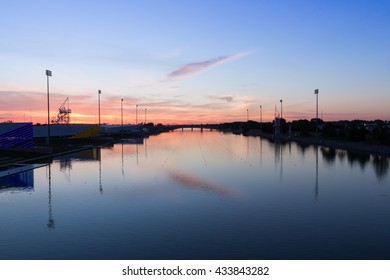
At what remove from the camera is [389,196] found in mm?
24359

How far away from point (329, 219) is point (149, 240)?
9376 mm

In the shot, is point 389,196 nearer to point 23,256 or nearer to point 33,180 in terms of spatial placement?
point 23,256

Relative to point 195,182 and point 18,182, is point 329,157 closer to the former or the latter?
point 195,182

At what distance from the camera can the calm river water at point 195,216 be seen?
13.7m

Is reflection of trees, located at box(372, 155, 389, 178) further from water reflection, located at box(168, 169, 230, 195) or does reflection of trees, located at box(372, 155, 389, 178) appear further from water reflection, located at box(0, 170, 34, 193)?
water reflection, located at box(0, 170, 34, 193)

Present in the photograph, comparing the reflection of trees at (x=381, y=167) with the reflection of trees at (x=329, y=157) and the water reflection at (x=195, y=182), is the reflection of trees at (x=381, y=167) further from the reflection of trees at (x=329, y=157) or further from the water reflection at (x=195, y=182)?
the water reflection at (x=195, y=182)

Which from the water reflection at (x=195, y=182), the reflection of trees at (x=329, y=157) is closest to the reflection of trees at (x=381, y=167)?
the reflection of trees at (x=329, y=157)

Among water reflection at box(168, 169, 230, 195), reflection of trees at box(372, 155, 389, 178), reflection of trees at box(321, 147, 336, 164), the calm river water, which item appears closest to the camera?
the calm river water

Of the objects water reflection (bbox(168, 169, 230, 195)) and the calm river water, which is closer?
the calm river water

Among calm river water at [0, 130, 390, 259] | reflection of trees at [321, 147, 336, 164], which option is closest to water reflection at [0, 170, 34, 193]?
calm river water at [0, 130, 390, 259]

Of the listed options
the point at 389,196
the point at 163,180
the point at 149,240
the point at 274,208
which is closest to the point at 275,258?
the point at 149,240

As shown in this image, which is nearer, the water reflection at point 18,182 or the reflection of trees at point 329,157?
the water reflection at point 18,182

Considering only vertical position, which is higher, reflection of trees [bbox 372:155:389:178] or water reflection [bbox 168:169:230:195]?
reflection of trees [bbox 372:155:389:178]

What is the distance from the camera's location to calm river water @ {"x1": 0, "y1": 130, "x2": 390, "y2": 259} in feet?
45.0
